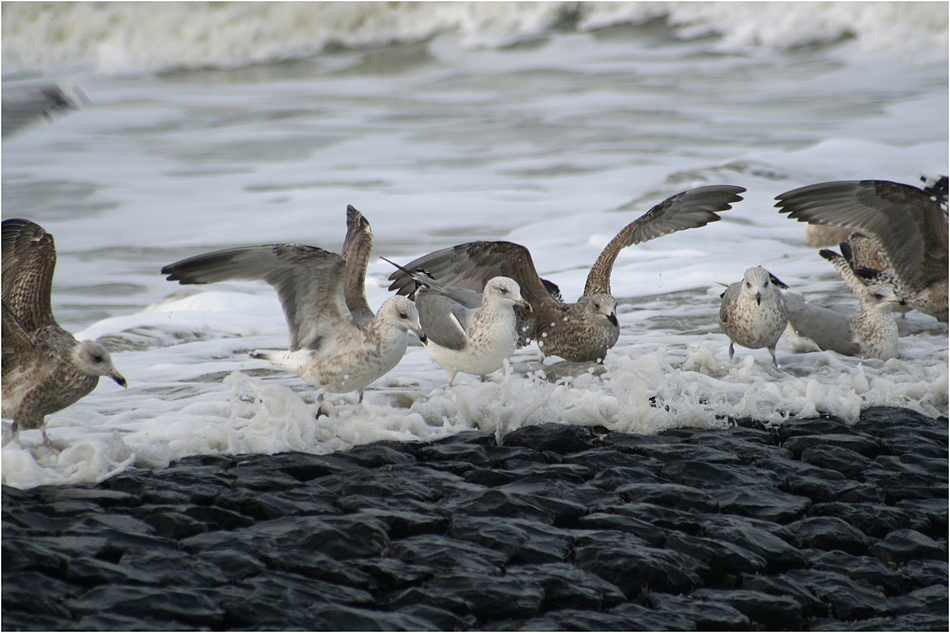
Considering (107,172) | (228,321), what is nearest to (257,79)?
(107,172)

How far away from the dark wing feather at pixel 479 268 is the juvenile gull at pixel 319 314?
1215 mm

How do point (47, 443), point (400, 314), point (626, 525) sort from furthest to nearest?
point (400, 314), point (47, 443), point (626, 525)

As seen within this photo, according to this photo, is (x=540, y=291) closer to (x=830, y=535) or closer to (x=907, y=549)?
(x=830, y=535)

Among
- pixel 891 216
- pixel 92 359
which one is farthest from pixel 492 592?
pixel 891 216

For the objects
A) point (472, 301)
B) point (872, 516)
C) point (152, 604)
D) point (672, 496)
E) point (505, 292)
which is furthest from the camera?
point (472, 301)

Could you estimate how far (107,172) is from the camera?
1877cm

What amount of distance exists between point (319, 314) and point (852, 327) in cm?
399

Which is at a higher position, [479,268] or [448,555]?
[479,268]

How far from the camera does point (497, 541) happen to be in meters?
3.66

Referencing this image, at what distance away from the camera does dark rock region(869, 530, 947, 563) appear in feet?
12.4

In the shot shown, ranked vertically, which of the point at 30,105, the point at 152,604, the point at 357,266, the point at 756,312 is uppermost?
the point at 30,105

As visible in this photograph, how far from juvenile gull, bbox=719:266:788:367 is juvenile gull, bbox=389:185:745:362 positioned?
2.58 feet

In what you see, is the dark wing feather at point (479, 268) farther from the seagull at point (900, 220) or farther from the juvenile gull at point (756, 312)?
the seagull at point (900, 220)

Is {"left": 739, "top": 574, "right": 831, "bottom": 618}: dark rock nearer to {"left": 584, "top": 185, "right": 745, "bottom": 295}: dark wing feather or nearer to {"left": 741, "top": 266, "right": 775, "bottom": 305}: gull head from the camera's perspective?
{"left": 741, "top": 266, "right": 775, "bottom": 305}: gull head
